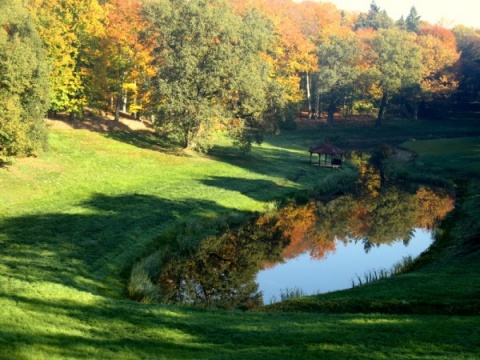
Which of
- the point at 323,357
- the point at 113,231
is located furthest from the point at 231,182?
the point at 323,357

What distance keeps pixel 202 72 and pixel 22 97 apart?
19.5 m

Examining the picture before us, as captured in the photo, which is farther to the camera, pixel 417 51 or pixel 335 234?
pixel 417 51

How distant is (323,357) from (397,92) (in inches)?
3914

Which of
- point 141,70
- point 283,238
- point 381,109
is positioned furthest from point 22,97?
point 381,109

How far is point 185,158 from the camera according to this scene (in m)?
57.1

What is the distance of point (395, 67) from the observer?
105 m

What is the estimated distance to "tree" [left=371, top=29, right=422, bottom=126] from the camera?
343 ft

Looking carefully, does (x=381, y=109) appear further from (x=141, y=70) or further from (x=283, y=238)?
(x=283, y=238)

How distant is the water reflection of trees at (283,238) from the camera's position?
86.3ft

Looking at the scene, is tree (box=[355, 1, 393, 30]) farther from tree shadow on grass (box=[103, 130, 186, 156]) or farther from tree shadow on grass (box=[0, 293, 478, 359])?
tree shadow on grass (box=[0, 293, 478, 359])

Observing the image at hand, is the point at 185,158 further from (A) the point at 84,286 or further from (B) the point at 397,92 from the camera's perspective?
(B) the point at 397,92

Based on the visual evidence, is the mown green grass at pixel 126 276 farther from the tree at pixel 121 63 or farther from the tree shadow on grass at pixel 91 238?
the tree at pixel 121 63

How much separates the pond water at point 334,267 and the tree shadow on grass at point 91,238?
25.1 ft

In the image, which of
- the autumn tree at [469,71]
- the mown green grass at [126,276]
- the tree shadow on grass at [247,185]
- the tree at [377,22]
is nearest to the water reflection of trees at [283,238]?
the mown green grass at [126,276]
